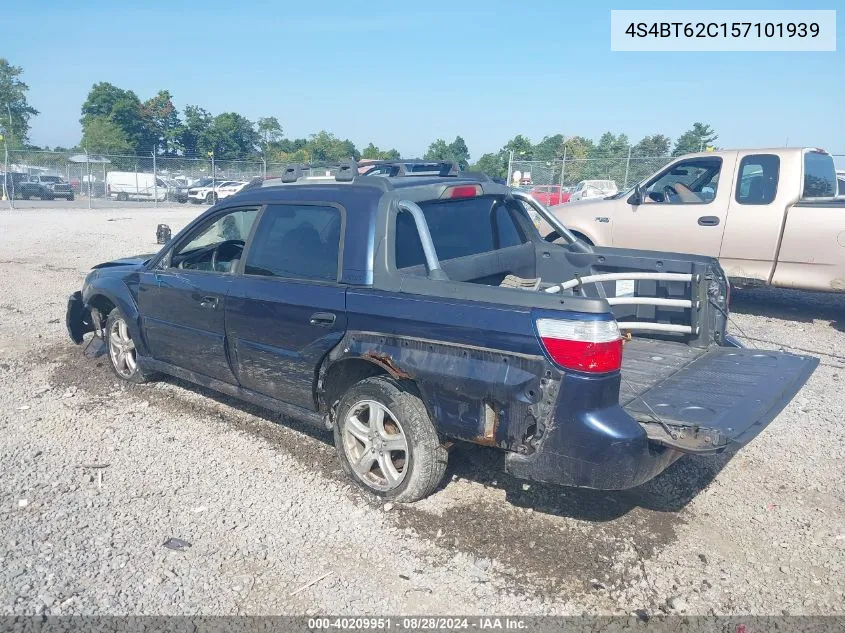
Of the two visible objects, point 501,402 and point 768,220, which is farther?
point 768,220

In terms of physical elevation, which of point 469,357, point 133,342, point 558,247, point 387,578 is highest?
point 558,247

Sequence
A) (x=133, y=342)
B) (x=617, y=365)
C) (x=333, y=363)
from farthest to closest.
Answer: (x=133, y=342) → (x=333, y=363) → (x=617, y=365)

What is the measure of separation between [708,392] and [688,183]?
546 centimetres

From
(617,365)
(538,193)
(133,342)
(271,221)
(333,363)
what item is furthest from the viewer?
(538,193)

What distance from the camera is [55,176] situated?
33531 mm

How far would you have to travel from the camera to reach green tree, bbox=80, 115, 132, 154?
62.8 m

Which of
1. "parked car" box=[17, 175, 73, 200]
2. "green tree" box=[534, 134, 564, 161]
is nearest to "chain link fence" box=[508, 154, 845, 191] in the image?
"parked car" box=[17, 175, 73, 200]

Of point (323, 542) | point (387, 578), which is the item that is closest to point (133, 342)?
point (323, 542)

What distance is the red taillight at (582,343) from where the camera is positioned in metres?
2.97

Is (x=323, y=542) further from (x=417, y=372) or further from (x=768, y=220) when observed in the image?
(x=768, y=220)

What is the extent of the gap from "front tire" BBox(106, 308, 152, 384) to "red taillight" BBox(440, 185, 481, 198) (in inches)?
118

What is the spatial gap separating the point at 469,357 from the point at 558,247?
2021 millimetres

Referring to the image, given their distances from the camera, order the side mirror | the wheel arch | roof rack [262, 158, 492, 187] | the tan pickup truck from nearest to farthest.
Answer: roof rack [262, 158, 492, 187]
the wheel arch
the tan pickup truck
the side mirror

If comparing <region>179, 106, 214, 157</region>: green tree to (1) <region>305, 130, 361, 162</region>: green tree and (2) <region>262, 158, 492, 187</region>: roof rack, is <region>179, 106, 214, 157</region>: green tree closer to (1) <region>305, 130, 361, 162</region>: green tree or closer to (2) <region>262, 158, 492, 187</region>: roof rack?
(1) <region>305, 130, 361, 162</region>: green tree
